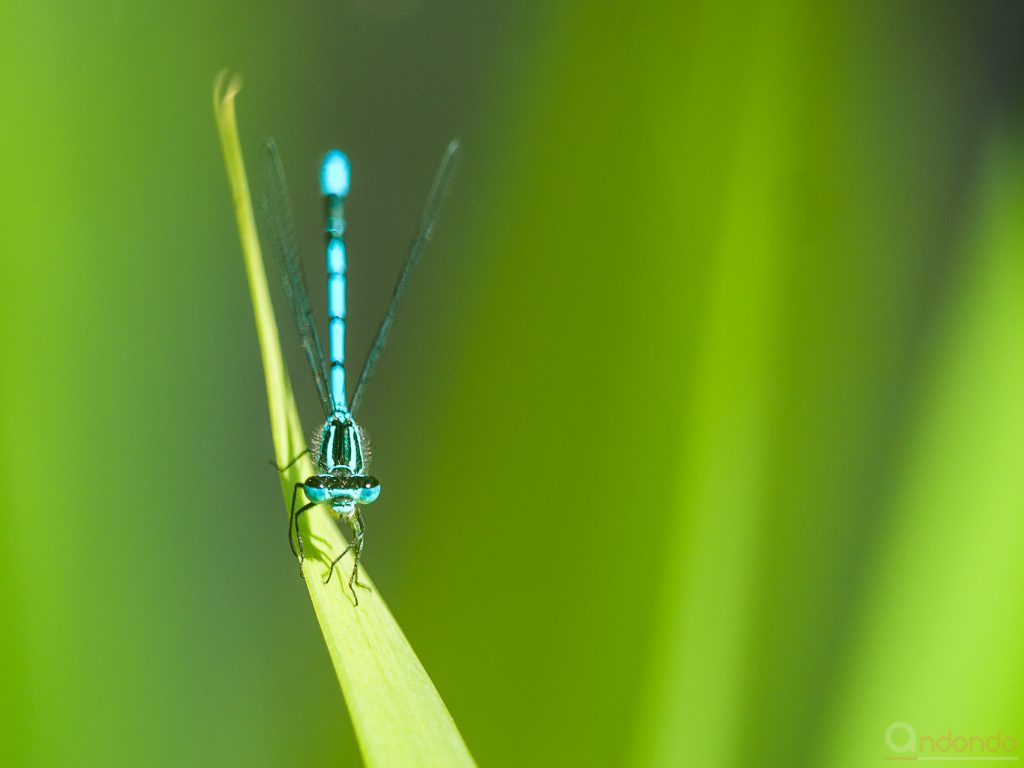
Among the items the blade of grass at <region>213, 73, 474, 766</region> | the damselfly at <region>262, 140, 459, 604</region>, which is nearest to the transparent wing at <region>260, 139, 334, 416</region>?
the damselfly at <region>262, 140, 459, 604</region>

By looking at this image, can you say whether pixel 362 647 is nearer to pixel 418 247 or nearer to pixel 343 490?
pixel 343 490

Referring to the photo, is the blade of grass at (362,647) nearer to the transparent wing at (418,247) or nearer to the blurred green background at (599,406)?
the blurred green background at (599,406)

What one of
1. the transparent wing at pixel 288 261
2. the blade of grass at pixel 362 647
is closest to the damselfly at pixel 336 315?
the transparent wing at pixel 288 261

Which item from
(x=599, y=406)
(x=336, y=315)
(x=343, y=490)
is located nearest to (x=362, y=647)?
(x=599, y=406)

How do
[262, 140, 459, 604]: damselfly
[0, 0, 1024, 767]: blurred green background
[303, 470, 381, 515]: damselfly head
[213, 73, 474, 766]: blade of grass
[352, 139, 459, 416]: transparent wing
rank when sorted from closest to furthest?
1. [213, 73, 474, 766]: blade of grass
2. [0, 0, 1024, 767]: blurred green background
3. [303, 470, 381, 515]: damselfly head
4. [262, 140, 459, 604]: damselfly
5. [352, 139, 459, 416]: transparent wing

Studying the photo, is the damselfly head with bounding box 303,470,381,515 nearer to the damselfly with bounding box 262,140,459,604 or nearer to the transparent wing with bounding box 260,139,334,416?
the damselfly with bounding box 262,140,459,604

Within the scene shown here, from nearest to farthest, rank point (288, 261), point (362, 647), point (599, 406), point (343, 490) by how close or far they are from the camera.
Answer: point (362, 647), point (599, 406), point (343, 490), point (288, 261)

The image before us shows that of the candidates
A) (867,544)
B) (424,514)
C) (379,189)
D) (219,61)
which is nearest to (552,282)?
(424,514)
